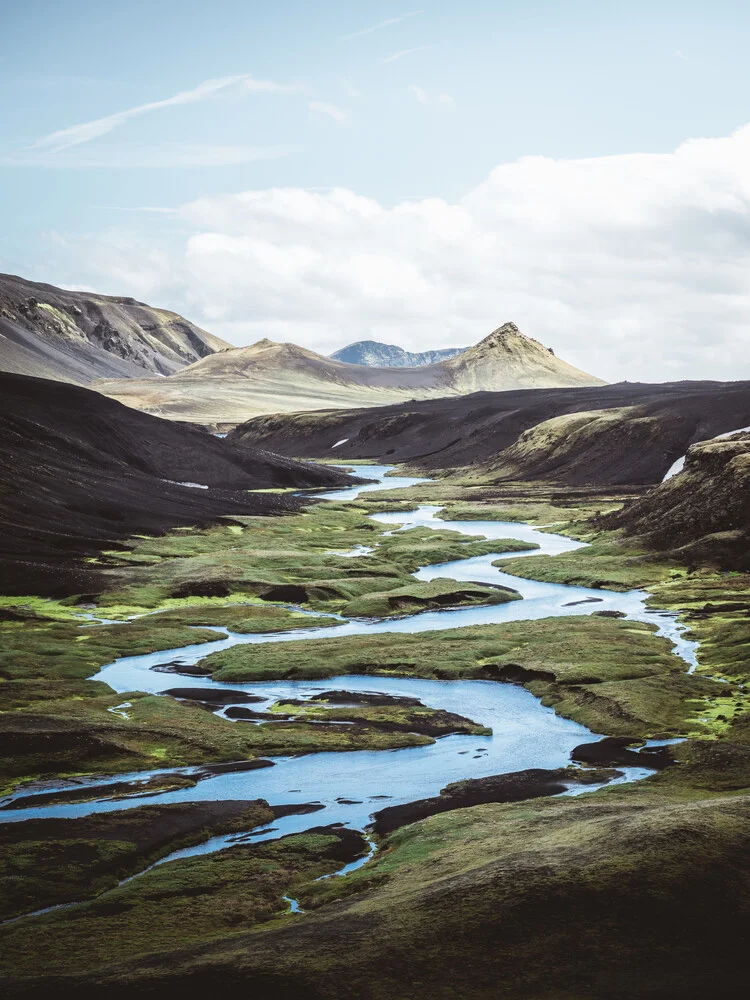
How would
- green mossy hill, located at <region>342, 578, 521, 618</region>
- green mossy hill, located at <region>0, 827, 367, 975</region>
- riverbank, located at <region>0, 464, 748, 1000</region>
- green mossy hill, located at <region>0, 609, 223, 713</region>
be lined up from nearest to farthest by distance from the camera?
riverbank, located at <region>0, 464, 748, 1000</region>
green mossy hill, located at <region>0, 827, 367, 975</region>
green mossy hill, located at <region>0, 609, 223, 713</region>
green mossy hill, located at <region>342, 578, 521, 618</region>

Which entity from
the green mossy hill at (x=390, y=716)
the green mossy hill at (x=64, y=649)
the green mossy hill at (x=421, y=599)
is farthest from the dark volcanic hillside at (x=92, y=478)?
the green mossy hill at (x=390, y=716)

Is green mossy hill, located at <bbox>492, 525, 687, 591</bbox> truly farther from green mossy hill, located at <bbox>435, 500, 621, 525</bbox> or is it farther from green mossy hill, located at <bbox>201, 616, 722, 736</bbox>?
green mossy hill, located at <bbox>435, 500, 621, 525</bbox>

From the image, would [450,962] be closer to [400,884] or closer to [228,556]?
[400,884]

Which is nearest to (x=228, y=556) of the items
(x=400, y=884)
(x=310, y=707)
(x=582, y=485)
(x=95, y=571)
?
(x=95, y=571)

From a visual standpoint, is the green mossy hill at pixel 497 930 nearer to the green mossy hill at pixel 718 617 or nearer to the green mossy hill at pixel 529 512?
the green mossy hill at pixel 718 617

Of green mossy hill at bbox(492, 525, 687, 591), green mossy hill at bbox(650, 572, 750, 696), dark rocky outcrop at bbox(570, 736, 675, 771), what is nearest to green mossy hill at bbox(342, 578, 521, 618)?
green mossy hill at bbox(492, 525, 687, 591)
